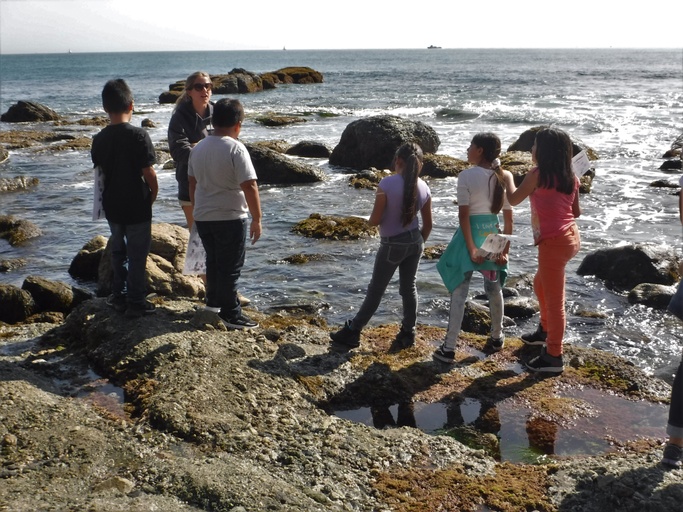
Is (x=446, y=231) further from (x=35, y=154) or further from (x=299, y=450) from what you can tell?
(x=35, y=154)

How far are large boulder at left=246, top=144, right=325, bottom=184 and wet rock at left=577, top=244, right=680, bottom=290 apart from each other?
9208mm

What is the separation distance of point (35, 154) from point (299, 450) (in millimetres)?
22151

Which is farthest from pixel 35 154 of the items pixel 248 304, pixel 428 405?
pixel 428 405

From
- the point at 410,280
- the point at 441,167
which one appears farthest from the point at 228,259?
the point at 441,167

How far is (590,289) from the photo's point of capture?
Answer: 10227 millimetres

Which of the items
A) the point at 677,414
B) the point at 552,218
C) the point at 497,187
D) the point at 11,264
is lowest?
the point at 11,264

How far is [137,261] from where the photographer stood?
21.8 feet

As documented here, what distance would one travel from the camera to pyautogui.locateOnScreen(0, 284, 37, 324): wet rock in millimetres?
8125

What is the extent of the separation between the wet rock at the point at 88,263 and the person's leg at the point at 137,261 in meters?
4.13

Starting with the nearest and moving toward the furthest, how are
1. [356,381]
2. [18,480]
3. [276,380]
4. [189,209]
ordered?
[18,480] → [276,380] → [356,381] → [189,209]

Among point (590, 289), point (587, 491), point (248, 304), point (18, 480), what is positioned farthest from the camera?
point (590, 289)

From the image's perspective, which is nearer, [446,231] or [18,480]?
[18,480]

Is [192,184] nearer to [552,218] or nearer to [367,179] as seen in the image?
[552,218]

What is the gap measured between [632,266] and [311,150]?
13.8 metres
